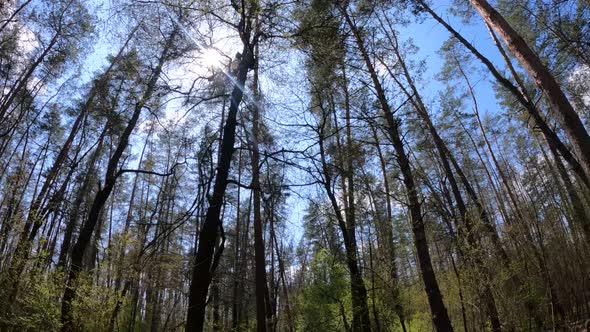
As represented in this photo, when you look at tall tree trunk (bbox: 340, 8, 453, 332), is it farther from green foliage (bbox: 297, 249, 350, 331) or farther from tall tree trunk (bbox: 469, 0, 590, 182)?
green foliage (bbox: 297, 249, 350, 331)

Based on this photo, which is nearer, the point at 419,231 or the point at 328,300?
the point at 419,231

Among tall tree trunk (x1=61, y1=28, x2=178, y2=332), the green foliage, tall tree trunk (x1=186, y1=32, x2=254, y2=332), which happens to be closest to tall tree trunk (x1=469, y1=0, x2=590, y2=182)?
tall tree trunk (x1=186, y1=32, x2=254, y2=332)

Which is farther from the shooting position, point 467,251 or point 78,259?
point 467,251

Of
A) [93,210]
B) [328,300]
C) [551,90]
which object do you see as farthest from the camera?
[328,300]

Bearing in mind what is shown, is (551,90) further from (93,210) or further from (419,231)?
(93,210)

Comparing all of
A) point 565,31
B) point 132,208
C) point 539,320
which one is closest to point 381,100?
point 565,31

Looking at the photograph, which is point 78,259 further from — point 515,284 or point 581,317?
point 581,317

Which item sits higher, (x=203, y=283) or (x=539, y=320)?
(x=203, y=283)

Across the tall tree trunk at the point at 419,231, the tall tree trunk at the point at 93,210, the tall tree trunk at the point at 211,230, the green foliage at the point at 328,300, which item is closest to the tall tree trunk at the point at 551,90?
the tall tree trunk at the point at 419,231

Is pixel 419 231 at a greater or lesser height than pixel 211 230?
greater

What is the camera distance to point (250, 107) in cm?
394

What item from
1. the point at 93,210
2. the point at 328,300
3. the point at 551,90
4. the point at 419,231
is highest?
the point at 551,90

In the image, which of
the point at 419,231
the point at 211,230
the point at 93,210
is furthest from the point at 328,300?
the point at 211,230

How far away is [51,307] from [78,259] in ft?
4.32
